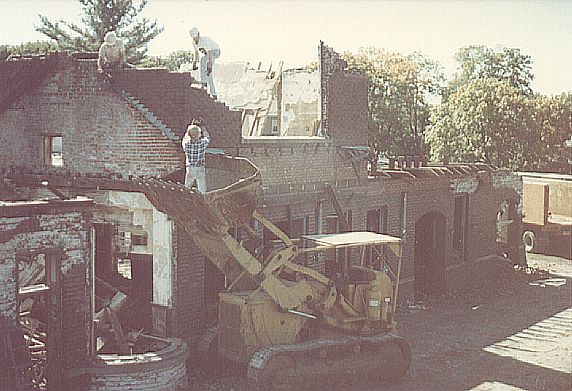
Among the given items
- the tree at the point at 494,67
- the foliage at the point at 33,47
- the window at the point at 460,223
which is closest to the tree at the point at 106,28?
the foliage at the point at 33,47

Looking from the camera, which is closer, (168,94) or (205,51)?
(168,94)

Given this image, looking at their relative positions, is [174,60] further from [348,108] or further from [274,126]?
[348,108]

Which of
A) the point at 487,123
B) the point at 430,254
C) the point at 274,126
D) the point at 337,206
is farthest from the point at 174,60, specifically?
the point at 337,206

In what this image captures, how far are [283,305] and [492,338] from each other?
6.96m

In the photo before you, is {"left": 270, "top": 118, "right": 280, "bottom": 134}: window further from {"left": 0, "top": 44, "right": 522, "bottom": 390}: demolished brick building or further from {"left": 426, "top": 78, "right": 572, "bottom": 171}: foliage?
{"left": 426, "top": 78, "right": 572, "bottom": 171}: foliage

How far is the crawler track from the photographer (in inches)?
530

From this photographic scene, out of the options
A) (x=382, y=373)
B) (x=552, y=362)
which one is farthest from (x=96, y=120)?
(x=552, y=362)

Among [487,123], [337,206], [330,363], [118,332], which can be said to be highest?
[487,123]

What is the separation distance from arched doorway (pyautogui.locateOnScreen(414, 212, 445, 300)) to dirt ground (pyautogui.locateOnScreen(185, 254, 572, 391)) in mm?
673

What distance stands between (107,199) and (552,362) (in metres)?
10.2

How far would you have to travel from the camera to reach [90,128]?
52.2 ft

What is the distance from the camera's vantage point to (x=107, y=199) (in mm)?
15852

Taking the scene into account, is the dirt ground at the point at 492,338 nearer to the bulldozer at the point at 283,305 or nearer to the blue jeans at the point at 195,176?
the bulldozer at the point at 283,305

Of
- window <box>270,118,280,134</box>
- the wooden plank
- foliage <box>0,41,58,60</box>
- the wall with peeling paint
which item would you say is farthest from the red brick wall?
foliage <box>0,41,58,60</box>
